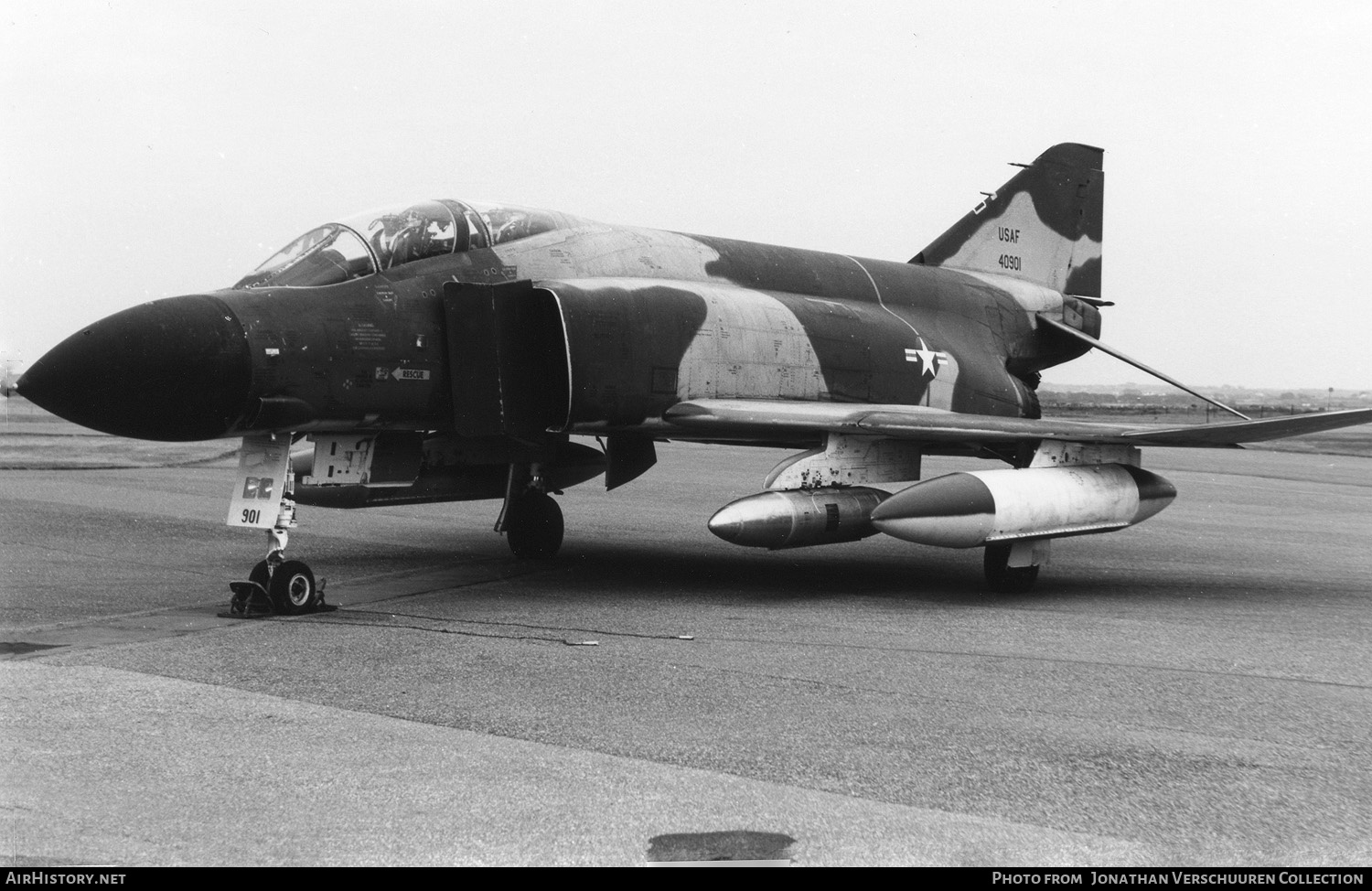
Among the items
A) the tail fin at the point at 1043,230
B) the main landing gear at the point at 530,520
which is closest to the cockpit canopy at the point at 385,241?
the main landing gear at the point at 530,520

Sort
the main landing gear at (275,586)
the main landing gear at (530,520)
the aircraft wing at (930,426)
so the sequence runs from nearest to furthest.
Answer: the main landing gear at (275,586) < the aircraft wing at (930,426) < the main landing gear at (530,520)

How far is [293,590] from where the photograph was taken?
27.8 feet

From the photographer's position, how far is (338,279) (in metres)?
9.10

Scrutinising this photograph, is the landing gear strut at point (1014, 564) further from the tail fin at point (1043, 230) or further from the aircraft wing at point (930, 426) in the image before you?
the tail fin at point (1043, 230)

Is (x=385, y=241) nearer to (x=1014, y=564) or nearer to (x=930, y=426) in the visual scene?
(x=930, y=426)

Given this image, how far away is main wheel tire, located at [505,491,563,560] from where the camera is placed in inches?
474

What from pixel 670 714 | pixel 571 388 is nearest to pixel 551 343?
pixel 571 388

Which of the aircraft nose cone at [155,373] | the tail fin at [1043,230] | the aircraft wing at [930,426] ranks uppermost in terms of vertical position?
the tail fin at [1043,230]

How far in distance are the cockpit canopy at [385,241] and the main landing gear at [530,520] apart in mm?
2565

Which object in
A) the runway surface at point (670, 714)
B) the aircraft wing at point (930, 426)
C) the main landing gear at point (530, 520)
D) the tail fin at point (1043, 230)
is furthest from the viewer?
the tail fin at point (1043, 230)

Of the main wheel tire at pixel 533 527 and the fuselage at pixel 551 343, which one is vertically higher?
the fuselage at pixel 551 343

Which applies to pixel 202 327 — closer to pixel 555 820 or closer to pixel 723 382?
pixel 723 382

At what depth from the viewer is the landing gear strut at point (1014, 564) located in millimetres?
10539

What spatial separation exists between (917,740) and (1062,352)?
1007cm
